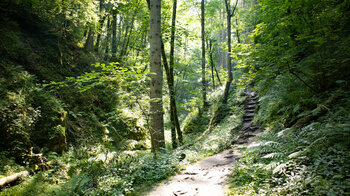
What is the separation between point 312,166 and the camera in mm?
2557

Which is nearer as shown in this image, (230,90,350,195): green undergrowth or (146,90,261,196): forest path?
(230,90,350,195): green undergrowth

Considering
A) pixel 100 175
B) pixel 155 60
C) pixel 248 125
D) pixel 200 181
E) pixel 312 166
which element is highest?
pixel 155 60

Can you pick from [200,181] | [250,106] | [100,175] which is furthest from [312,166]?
[250,106]

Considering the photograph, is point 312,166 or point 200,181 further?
point 200,181

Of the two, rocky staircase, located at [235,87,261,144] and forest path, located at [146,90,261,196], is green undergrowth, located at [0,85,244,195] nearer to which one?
forest path, located at [146,90,261,196]

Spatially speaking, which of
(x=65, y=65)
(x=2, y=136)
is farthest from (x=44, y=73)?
(x=2, y=136)

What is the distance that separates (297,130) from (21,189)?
639 cm

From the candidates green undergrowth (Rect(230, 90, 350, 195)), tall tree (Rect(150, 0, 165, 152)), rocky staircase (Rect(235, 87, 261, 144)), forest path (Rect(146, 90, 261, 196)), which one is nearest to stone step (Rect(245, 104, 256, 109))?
rocky staircase (Rect(235, 87, 261, 144))

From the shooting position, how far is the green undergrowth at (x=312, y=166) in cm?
224

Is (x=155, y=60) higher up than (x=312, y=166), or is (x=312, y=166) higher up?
(x=155, y=60)

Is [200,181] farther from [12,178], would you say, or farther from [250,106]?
[250,106]

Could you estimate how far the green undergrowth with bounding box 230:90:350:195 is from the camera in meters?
2.24

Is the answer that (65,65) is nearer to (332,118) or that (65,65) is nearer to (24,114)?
(24,114)

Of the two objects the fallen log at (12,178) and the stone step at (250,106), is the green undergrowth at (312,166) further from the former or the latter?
the stone step at (250,106)
